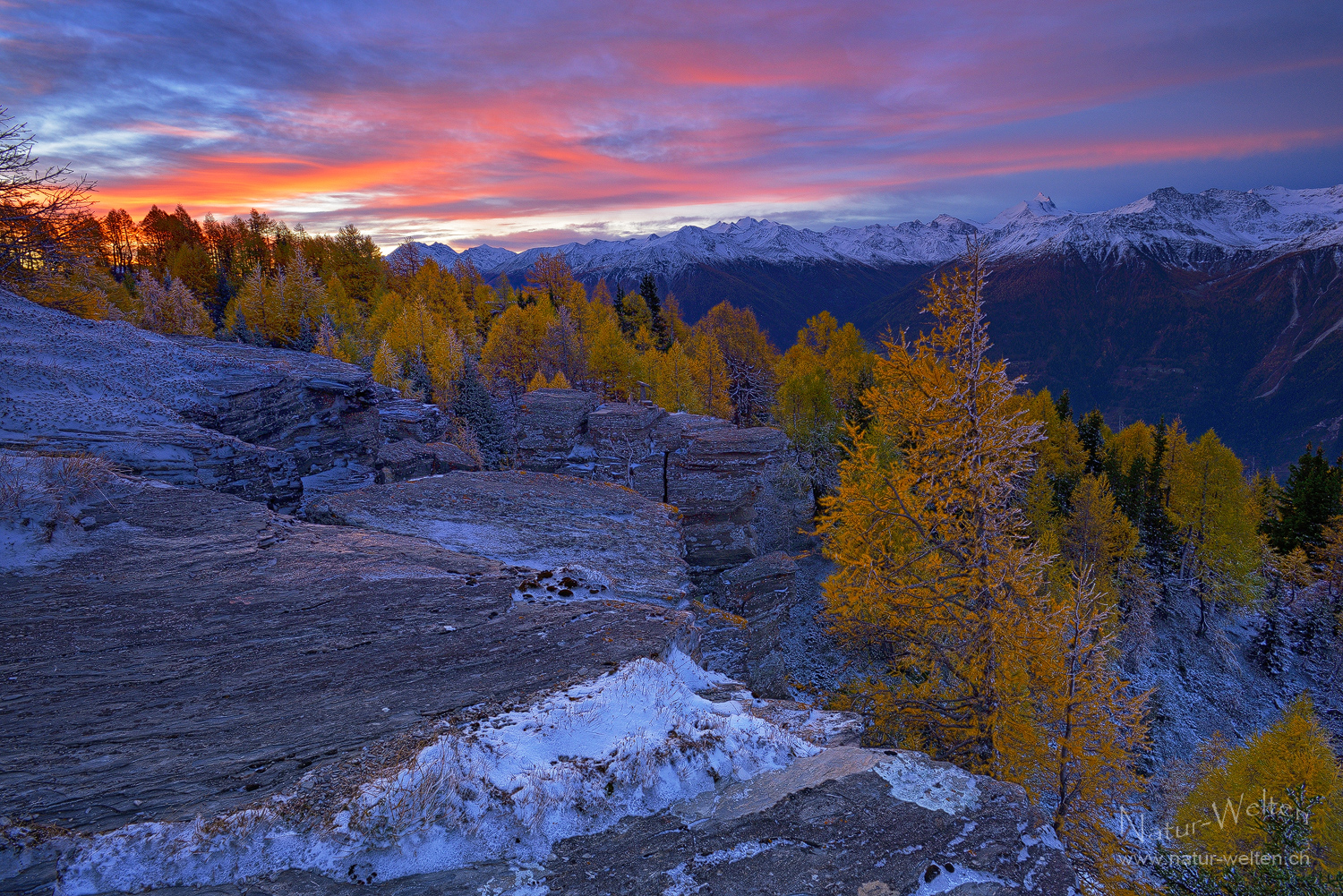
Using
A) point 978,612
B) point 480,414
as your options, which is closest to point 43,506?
point 978,612

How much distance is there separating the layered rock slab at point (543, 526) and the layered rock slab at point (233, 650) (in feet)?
2.46

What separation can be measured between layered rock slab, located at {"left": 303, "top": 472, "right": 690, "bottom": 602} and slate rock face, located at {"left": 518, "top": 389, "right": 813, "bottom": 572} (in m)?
9.63

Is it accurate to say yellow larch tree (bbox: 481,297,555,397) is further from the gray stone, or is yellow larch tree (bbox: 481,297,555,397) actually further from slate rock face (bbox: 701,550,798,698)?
the gray stone

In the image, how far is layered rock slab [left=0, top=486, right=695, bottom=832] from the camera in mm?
4719

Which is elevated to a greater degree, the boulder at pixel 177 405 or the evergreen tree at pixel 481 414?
the boulder at pixel 177 405

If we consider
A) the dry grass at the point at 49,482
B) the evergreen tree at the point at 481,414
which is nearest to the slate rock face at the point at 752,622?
the dry grass at the point at 49,482

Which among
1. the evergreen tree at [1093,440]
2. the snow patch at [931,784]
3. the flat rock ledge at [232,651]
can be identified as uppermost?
the flat rock ledge at [232,651]

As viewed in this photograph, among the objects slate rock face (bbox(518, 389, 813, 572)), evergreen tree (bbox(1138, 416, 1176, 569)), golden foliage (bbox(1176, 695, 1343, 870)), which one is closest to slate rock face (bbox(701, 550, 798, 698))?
slate rock face (bbox(518, 389, 813, 572))

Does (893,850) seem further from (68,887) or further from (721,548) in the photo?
(721,548)

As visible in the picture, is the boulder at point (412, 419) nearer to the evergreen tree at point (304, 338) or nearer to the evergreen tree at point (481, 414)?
the evergreen tree at point (481, 414)

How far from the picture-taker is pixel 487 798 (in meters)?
4.79

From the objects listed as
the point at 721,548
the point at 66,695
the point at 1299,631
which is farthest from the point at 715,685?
the point at 1299,631

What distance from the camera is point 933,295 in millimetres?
12195

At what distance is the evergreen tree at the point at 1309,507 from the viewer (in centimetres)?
4941
